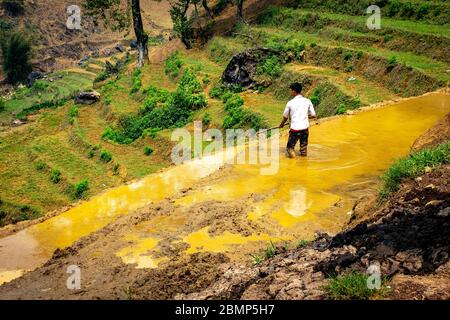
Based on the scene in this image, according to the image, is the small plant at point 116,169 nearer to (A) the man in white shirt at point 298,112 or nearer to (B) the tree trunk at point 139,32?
(A) the man in white shirt at point 298,112

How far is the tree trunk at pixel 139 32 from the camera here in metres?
33.5

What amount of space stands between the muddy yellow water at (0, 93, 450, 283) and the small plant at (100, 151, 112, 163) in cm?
1216

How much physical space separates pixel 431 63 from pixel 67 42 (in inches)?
2297

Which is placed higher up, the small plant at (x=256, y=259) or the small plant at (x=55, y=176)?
the small plant at (x=256, y=259)

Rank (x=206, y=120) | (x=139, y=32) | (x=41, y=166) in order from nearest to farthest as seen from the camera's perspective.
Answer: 1. (x=206, y=120)
2. (x=41, y=166)
3. (x=139, y=32)

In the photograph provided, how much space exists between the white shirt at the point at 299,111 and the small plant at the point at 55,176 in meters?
14.7

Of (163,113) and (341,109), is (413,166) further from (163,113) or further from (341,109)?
(163,113)

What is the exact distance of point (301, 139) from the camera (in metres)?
10.8

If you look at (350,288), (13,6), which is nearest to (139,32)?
(350,288)

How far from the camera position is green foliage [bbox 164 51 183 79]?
1213 inches

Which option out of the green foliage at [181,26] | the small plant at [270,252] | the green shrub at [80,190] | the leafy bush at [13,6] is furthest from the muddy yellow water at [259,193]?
the leafy bush at [13,6]

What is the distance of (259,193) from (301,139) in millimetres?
2308

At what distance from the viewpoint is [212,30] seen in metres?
35.7
